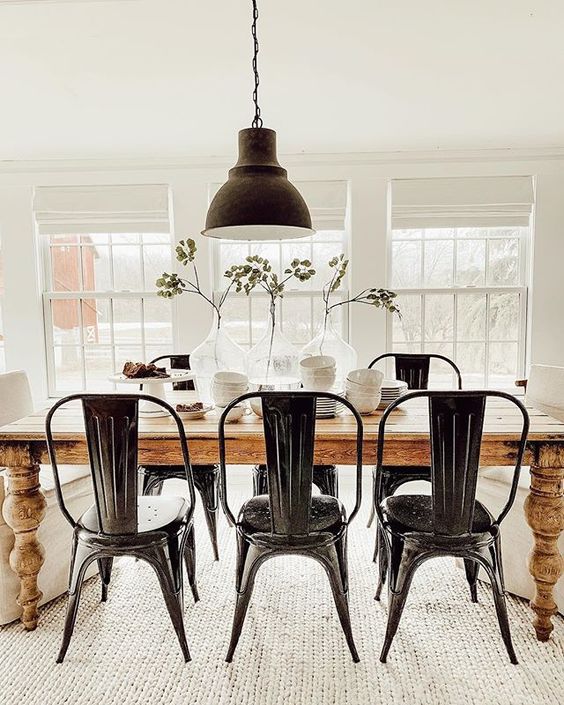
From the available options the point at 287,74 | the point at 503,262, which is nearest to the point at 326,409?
the point at 287,74

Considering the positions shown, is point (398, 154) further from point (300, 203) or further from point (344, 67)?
point (300, 203)

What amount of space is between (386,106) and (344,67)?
0.55 meters

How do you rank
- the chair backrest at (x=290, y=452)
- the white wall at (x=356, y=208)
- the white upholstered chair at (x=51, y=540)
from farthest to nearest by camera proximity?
1. the white wall at (x=356, y=208)
2. the white upholstered chair at (x=51, y=540)
3. the chair backrest at (x=290, y=452)

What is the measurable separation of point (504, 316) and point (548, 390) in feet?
4.26

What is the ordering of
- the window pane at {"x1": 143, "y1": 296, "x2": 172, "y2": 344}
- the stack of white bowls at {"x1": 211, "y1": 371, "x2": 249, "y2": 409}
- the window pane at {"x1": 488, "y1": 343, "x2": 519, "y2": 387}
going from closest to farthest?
the stack of white bowls at {"x1": 211, "y1": 371, "x2": 249, "y2": 409} < the window pane at {"x1": 488, "y1": 343, "x2": 519, "y2": 387} < the window pane at {"x1": 143, "y1": 296, "x2": 172, "y2": 344}

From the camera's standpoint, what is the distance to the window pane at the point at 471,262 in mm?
3930

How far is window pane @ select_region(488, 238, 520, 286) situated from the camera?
3916mm

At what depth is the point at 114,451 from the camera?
5.84 feet

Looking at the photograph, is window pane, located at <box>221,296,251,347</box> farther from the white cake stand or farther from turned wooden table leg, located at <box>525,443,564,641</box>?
turned wooden table leg, located at <box>525,443,564,641</box>

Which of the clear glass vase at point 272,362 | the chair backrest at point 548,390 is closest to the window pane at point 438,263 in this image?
the chair backrest at point 548,390

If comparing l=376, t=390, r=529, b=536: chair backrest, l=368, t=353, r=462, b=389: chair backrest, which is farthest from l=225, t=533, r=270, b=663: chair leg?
l=368, t=353, r=462, b=389: chair backrest

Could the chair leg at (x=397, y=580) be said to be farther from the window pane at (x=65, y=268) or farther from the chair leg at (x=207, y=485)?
the window pane at (x=65, y=268)

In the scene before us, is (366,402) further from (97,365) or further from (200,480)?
(97,365)

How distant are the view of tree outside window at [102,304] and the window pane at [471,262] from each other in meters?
2.18
